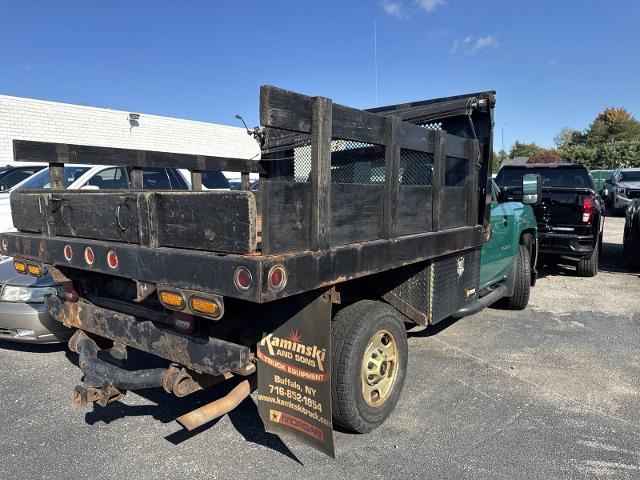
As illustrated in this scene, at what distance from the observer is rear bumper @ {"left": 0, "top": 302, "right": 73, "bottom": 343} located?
173 inches

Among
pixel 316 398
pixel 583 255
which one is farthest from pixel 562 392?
pixel 583 255

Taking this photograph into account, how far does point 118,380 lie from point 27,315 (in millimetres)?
1944

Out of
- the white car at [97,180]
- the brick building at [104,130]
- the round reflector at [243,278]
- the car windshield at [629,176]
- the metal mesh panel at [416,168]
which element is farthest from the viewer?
the car windshield at [629,176]

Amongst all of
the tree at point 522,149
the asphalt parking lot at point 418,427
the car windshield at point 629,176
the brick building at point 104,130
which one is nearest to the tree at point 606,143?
the tree at point 522,149

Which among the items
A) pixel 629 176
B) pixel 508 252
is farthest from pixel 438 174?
pixel 629 176

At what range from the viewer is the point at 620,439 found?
10.5 feet

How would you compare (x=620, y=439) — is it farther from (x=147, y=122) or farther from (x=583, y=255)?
(x=147, y=122)

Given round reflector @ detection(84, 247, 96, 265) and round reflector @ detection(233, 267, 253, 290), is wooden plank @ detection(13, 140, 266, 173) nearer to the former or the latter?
round reflector @ detection(84, 247, 96, 265)

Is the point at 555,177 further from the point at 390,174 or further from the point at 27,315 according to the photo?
the point at 27,315

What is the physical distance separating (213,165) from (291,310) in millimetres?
2482

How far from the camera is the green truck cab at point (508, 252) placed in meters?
4.91

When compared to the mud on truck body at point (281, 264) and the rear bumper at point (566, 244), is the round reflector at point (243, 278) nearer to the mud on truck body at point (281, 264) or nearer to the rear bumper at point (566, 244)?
the mud on truck body at point (281, 264)

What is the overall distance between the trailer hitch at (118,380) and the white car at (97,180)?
Result: 4230mm

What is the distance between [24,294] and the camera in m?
4.47
